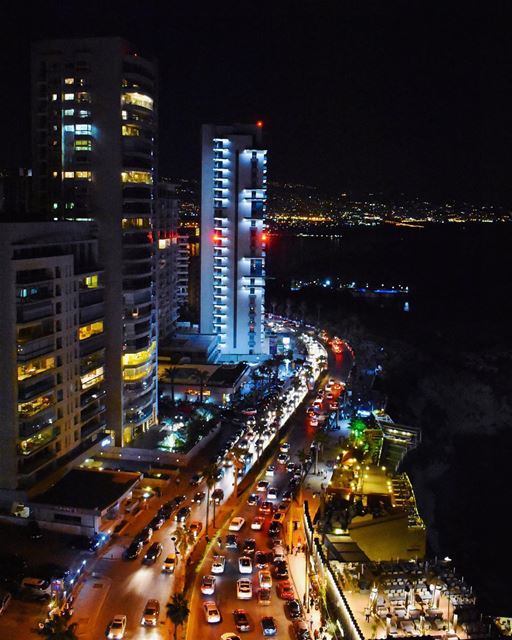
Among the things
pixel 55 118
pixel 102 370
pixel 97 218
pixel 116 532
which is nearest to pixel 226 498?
pixel 116 532

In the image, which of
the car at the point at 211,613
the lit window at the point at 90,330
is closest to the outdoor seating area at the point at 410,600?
the car at the point at 211,613

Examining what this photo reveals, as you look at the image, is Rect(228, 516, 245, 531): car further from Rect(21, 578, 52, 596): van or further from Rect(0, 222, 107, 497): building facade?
Rect(21, 578, 52, 596): van

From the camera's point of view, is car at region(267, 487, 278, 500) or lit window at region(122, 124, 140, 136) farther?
lit window at region(122, 124, 140, 136)

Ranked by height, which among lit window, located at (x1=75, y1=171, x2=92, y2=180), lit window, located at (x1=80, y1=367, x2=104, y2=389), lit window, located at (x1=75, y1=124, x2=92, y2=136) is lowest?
lit window, located at (x1=80, y1=367, x2=104, y2=389)

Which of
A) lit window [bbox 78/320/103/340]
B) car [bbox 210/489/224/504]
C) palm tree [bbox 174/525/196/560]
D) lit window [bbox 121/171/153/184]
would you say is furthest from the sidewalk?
lit window [bbox 121/171/153/184]

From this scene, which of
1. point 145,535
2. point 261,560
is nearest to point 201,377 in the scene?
point 145,535

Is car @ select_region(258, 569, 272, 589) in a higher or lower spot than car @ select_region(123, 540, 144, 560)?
lower

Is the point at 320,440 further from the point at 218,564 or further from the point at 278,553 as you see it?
the point at 218,564
